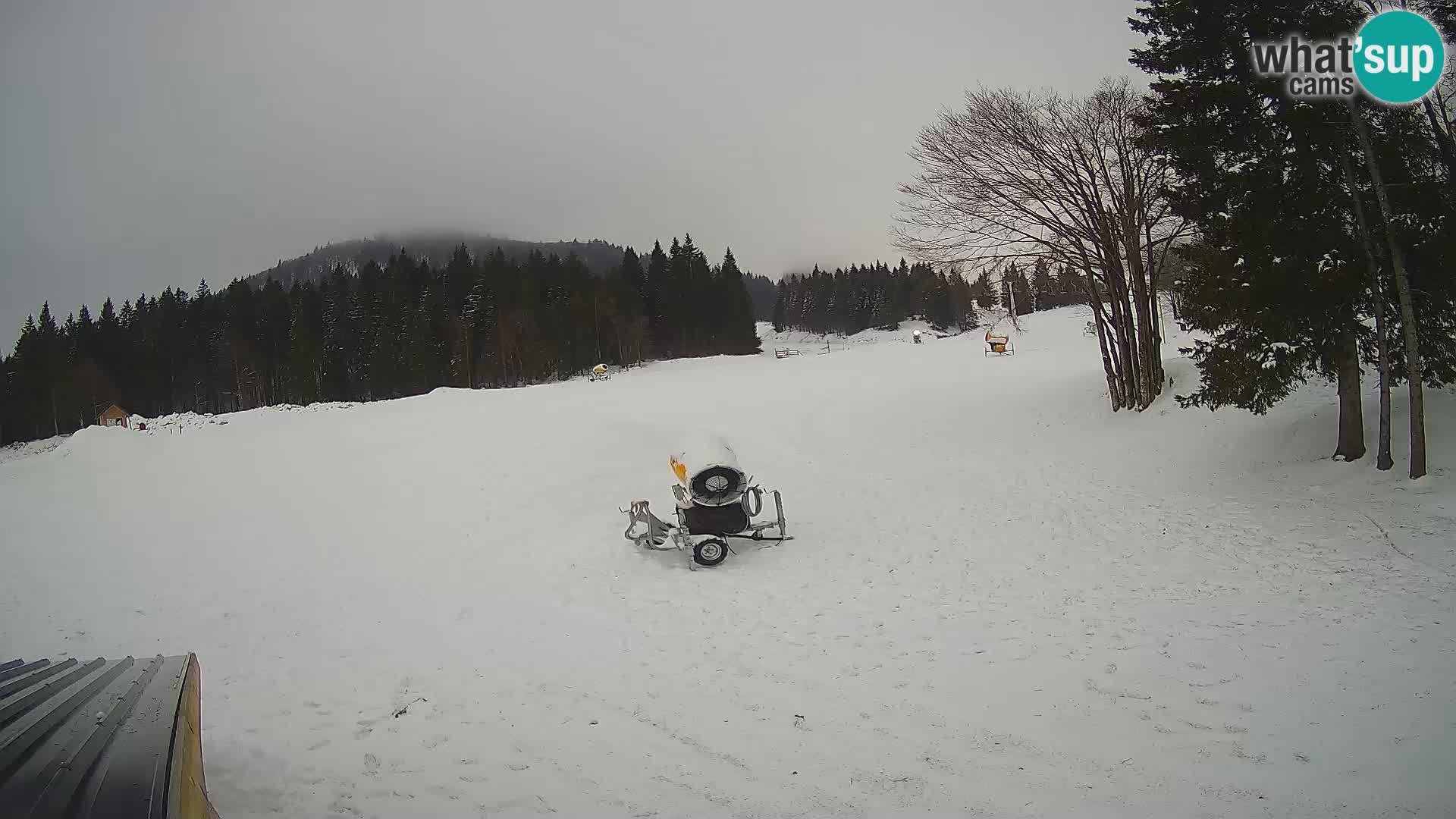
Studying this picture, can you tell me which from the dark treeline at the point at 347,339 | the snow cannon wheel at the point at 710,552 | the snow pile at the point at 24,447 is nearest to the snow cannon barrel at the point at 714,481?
the snow cannon wheel at the point at 710,552

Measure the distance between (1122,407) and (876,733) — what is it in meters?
15.0

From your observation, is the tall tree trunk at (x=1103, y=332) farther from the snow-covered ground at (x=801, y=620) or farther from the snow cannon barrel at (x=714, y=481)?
the snow cannon barrel at (x=714, y=481)

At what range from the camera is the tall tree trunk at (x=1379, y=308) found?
892cm

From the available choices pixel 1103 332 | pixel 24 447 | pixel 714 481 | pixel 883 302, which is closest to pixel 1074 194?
pixel 1103 332

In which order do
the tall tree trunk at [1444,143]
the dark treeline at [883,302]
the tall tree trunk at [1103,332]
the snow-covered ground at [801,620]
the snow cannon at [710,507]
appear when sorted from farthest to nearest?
the dark treeline at [883,302] < the tall tree trunk at [1103,332] < the snow cannon at [710,507] < the tall tree trunk at [1444,143] < the snow-covered ground at [801,620]

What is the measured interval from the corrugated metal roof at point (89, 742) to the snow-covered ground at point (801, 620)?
51.4 inches

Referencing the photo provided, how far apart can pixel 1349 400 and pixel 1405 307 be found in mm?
2051

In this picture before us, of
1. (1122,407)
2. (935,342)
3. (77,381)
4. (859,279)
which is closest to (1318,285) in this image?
(1122,407)

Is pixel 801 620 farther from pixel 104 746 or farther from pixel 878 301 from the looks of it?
pixel 878 301

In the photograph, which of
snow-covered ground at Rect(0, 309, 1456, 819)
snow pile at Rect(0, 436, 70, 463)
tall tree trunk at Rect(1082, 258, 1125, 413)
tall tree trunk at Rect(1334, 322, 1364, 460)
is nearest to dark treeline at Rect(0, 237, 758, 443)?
snow pile at Rect(0, 436, 70, 463)

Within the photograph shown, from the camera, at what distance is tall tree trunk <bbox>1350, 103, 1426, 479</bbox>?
8.38m

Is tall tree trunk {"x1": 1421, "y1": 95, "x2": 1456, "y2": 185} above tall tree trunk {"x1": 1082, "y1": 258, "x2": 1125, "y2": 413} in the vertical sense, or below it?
above

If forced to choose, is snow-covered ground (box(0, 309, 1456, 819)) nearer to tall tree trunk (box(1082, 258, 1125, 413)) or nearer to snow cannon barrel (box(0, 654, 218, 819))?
tall tree trunk (box(1082, 258, 1125, 413))

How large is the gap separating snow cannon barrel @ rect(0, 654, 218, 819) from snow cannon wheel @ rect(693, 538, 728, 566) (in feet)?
21.2
